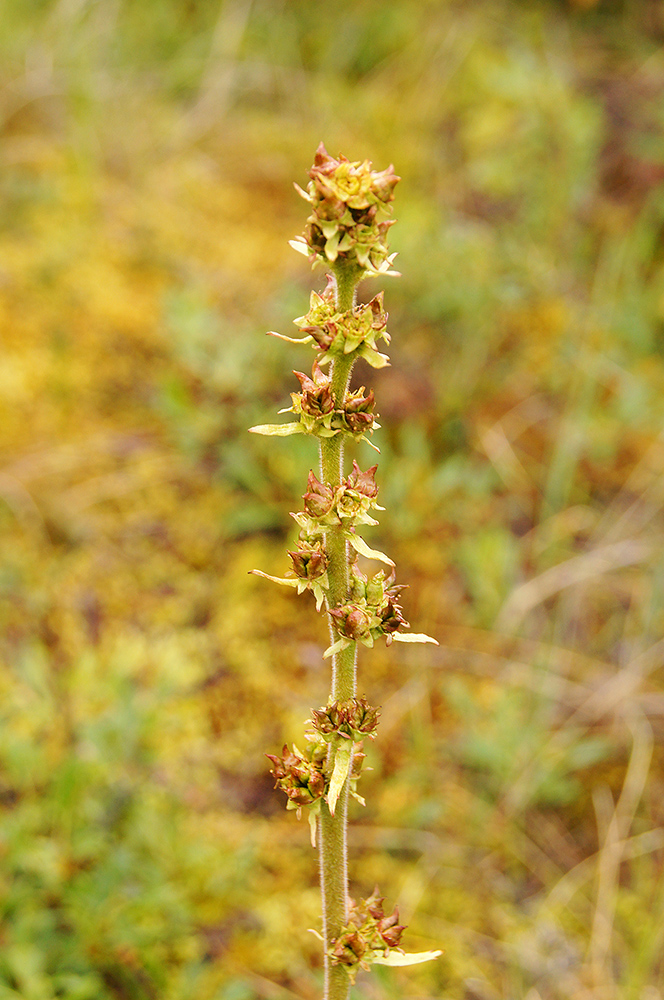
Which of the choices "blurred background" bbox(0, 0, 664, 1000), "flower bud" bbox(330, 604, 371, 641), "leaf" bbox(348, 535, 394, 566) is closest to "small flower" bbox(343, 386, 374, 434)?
"leaf" bbox(348, 535, 394, 566)

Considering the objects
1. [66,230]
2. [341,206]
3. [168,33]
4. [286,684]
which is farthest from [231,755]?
[168,33]

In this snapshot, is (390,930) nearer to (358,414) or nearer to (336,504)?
(336,504)

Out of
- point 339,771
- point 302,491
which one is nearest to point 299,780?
point 339,771

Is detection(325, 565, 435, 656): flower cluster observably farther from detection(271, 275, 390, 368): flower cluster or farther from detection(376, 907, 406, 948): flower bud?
detection(376, 907, 406, 948): flower bud

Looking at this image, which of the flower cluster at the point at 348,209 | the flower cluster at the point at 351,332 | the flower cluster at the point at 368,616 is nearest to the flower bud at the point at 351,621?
the flower cluster at the point at 368,616

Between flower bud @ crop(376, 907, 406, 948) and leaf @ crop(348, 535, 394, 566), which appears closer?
Answer: leaf @ crop(348, 535, 394, 566)
